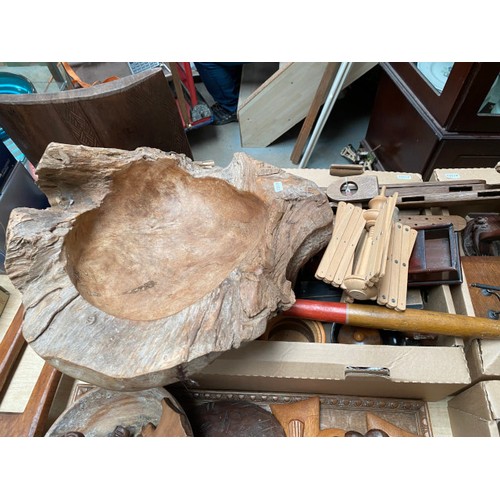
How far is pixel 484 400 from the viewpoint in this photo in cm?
82

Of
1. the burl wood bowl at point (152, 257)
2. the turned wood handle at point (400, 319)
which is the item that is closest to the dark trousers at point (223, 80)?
the burl wood bowl at point (152, 257)

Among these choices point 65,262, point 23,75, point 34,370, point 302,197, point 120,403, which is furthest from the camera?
point 23,75

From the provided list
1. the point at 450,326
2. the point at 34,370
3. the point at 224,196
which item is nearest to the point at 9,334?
the point at 34,370

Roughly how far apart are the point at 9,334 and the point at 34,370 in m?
0.14

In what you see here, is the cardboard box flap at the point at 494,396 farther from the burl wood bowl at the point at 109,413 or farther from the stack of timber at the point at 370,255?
the burl wood bowl at the point at 109,413

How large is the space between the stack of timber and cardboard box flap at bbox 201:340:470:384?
0.12 meters

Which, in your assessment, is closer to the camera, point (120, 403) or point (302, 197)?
point (302, 197)

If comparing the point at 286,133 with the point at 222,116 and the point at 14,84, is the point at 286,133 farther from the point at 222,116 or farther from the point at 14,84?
the point at 14,84

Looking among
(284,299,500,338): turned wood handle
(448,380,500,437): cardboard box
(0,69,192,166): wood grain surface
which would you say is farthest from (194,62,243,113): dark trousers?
(448,380,500,437): cardboard box

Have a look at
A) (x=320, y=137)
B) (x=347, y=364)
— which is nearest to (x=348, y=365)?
(x=347, y=364)

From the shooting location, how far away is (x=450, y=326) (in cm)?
84

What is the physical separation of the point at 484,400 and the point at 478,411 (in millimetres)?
47

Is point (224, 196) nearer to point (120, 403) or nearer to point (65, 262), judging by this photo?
point (65, 262)

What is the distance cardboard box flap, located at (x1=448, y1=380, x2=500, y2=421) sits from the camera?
2.62 ft
